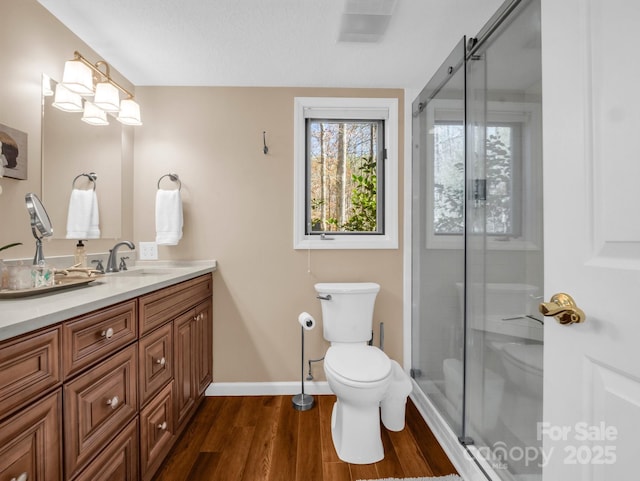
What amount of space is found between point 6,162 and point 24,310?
0.86 meters

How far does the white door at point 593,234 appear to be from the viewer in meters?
0.59

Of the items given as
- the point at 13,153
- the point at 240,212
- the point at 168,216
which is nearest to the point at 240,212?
the point at 240,212

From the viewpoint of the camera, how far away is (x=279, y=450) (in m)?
1.65

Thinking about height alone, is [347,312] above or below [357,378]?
above

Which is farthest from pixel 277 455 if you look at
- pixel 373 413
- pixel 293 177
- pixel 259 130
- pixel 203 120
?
pixel 203 120

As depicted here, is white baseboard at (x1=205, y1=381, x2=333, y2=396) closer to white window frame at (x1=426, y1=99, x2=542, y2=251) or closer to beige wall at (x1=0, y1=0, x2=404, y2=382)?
beige wall at (x1=0, y1=0, x2=404, y2=382)

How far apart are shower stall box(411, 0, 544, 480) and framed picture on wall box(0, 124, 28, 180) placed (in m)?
1.99

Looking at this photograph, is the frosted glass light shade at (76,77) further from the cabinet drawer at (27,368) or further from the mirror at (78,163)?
the cabinet drawer at (27,368)

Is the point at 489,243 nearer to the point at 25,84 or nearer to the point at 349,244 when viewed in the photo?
the point at 349,244

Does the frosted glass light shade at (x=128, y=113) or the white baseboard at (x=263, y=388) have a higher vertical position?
the frosted glass light shade at (x=128, y=113)

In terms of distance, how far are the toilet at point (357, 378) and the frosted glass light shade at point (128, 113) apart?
5.17ft

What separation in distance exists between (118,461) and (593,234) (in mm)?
1646

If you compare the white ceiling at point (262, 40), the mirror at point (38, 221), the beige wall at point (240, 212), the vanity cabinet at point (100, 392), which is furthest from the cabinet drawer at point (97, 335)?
the white ceiling at point (262, 40)

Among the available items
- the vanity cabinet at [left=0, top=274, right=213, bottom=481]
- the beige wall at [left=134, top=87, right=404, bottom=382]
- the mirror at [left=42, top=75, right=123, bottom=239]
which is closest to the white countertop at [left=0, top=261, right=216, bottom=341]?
the vanity cabinet at [left=0, top=274, right=213, bottom=481]
